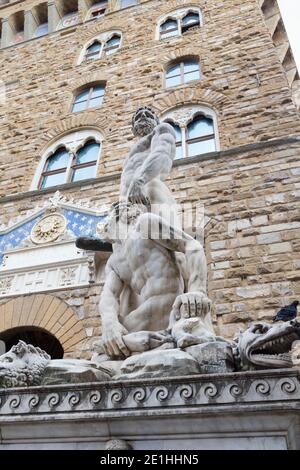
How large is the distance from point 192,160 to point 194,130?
1250 millimetres

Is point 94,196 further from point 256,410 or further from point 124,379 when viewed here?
point 256,410

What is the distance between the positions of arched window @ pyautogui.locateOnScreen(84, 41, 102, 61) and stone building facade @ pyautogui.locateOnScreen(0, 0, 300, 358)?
8 centimetres

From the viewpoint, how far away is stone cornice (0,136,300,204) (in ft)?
19.2

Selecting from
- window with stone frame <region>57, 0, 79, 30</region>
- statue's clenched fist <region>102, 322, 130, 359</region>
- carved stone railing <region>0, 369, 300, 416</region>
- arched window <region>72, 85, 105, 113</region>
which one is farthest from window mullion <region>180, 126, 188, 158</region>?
window with stone frame <region>57, 0, 79, 30</region>

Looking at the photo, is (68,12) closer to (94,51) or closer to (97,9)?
→ (97,9)

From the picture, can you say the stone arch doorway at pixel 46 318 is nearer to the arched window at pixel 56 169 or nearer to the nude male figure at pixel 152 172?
the nude male figure at pixel 152 172

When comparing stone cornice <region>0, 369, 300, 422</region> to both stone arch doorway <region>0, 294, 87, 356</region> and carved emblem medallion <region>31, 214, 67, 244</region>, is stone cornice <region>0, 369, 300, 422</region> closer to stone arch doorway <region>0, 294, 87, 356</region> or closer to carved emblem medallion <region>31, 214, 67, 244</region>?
stone arch doorway <region>0, 294, 87, 356</region>

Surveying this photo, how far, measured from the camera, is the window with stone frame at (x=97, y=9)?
40.7 feet

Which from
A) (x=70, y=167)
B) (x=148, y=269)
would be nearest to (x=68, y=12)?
(x=70, y=167)

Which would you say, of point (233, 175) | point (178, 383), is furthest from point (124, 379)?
point (233, 175)

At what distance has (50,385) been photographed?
199cm

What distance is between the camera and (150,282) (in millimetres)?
2742
